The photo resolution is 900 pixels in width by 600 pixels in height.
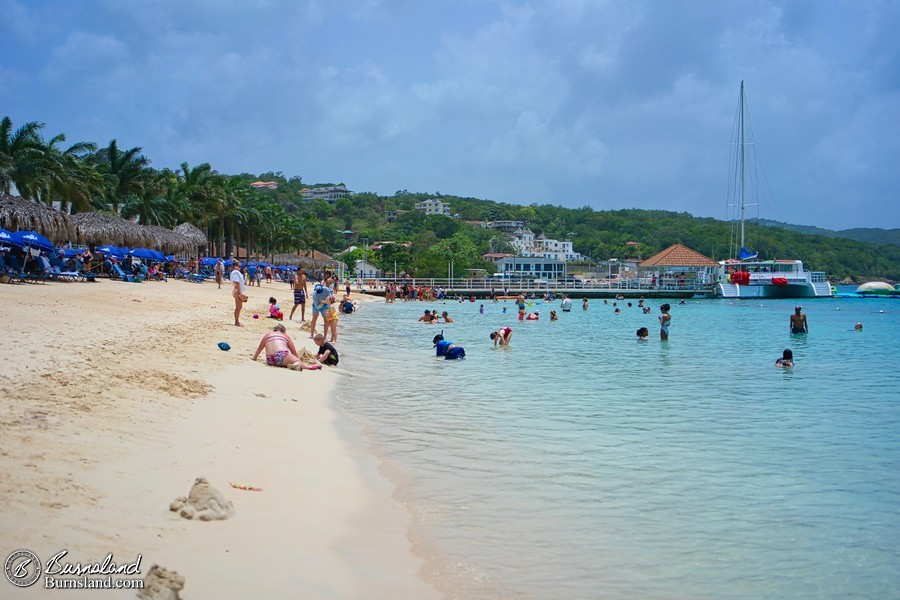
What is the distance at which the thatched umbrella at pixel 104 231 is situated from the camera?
113 ft

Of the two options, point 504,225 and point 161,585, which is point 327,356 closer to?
point 161,585

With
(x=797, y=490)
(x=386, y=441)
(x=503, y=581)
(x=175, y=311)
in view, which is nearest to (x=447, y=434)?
(x=386, y=441)

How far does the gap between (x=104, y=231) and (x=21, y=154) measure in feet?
16.8

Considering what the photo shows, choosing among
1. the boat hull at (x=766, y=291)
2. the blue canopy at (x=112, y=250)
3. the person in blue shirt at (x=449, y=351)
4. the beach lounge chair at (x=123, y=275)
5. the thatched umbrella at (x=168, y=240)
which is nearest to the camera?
the person in blue shirt at (x=449, y=351)

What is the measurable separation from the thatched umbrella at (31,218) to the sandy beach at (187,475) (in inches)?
656

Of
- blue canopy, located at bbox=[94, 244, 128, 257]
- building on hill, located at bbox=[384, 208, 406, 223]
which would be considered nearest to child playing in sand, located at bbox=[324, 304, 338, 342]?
blue canopy, located at bbox=[94, 244, 128, 257]

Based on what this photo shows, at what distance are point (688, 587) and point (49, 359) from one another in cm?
745

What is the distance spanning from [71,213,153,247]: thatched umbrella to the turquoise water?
2286cm

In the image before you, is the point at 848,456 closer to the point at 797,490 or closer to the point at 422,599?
the point at 797,490

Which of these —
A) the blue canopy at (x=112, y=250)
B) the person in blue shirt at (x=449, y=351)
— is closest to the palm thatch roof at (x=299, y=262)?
the blue canopy at (x=112, y=250)

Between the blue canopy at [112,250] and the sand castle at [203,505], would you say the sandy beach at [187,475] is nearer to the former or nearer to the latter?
the sand castle at [203,505]

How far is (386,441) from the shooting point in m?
8.90

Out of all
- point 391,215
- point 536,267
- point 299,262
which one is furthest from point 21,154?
point 391,215

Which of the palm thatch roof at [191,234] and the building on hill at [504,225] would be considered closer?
the palm thatch roof at [191,234]
